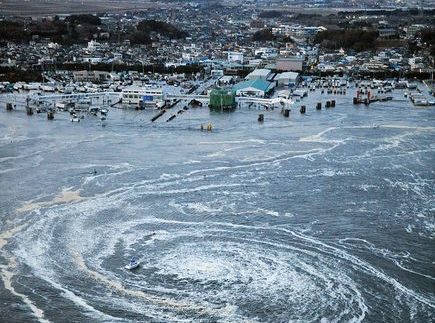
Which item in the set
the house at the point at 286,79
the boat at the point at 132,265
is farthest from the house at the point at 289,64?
the boat at the point at 132,265

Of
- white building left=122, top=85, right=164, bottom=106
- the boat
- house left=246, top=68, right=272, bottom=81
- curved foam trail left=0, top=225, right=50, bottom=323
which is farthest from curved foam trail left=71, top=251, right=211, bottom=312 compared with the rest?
house left=246, top=68, right=272, bottom=81

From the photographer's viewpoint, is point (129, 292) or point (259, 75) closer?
point (129, 292)

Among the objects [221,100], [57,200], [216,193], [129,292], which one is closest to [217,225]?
[216,193]

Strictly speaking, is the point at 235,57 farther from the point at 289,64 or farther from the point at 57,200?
the point at 57,200

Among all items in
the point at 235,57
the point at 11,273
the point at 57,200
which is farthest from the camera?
the point at 235,57

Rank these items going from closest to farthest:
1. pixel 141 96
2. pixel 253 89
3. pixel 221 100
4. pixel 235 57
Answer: pixel 221 100 < pixel 141 96 < pixel 253 89 < pixel 235 57

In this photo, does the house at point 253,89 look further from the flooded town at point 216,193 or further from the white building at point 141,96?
the white building at point 141,96

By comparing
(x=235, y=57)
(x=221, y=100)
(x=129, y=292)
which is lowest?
(x=129, y=292)
